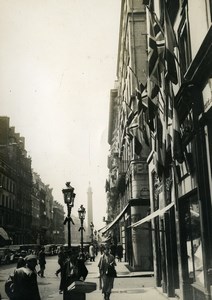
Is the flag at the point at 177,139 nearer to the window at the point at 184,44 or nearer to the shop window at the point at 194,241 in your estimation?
the shop window at the point at 194,241

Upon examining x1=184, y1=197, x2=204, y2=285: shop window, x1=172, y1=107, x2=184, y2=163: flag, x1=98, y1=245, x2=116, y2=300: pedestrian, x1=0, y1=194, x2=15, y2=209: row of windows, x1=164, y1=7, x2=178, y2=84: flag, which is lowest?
x1=98, y1=245, x2=116, y2=300: pedestrian

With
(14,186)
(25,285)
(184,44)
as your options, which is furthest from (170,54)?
(14,186)

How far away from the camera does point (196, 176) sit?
384 inches

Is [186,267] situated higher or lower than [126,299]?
higher

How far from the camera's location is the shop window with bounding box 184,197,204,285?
10484 mm

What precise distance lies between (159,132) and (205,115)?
4.05 meters

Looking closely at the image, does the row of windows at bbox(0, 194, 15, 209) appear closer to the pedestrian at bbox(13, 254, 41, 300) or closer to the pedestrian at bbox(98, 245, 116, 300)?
the pedestrian at bbox(98, 245, 116, 300)

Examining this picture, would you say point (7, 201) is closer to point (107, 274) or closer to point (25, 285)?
point (107, 274)

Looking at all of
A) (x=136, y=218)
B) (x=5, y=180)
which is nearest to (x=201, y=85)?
(x=136, y=218)

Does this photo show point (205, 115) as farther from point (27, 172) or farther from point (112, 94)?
point (27, 172)

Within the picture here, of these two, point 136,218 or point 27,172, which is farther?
point 27,172

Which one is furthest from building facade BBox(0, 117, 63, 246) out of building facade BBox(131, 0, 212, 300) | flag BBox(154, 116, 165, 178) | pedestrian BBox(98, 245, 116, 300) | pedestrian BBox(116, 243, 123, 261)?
building facade BBox(131, 0, 212, 300)

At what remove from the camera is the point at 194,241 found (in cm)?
1110

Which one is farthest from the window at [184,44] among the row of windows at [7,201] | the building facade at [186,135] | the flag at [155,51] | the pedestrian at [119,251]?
the row of windows at [7,201]
